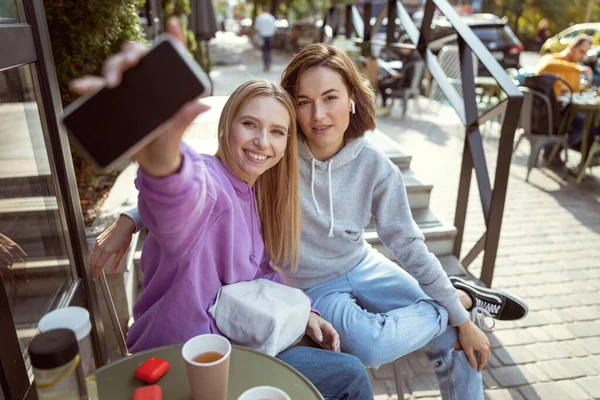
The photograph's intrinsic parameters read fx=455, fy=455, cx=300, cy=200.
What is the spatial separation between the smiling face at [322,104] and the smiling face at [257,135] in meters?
0.28

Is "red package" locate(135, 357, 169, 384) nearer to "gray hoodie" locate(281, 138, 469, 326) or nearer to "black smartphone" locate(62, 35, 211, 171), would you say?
"black smartphone" locate(62, 35, 211, 171)

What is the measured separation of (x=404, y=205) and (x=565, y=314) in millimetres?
1983

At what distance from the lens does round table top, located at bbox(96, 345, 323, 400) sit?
3.71 ft

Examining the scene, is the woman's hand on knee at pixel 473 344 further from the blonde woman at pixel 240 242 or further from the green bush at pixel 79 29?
the green bush at pixel 79 29

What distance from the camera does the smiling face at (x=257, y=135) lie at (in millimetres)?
1545

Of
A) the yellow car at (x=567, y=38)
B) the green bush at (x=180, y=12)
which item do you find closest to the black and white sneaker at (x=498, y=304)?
the green bush at (x=180, y=12)

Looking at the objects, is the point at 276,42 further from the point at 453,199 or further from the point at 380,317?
the point at 380,317

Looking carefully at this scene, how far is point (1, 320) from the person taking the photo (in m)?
1.24

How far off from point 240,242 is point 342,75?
0.85 meters

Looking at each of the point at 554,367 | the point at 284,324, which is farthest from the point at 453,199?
the point at 284,324

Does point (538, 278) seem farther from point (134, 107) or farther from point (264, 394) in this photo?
point (134, 107)

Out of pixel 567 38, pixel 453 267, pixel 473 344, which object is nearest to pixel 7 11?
pixel 473 344

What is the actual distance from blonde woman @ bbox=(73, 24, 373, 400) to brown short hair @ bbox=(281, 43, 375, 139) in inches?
11.3

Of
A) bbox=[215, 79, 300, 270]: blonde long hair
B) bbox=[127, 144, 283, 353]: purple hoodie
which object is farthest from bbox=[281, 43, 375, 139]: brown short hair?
bbox=[127, 144, 283, 353]: purple hoodie
